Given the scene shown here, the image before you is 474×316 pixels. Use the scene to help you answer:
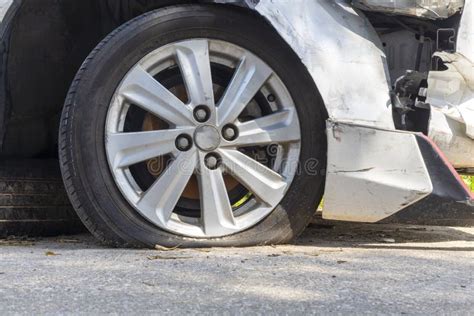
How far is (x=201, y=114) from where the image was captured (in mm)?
3100

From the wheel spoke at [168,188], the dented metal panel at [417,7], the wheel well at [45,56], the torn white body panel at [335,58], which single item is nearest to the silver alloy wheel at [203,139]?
the wheel spoke at [168,188]

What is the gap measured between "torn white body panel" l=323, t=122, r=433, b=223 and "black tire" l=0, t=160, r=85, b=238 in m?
1.43

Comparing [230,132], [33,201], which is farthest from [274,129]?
[33,201]

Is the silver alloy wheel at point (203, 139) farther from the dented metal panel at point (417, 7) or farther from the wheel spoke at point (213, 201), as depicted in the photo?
the dented metal panel at point (417, 7)

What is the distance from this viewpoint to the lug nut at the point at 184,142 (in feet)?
10.1

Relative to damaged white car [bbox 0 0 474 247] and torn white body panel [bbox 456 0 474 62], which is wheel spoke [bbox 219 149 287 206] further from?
torn white body panel [bbox 456 0 474 62]

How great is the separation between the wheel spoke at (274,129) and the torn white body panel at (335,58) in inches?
7.4

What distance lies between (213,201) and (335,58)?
0.83 meters

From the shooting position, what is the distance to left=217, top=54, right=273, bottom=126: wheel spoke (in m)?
3.12

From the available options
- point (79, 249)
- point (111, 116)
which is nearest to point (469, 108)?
point (111, 116)

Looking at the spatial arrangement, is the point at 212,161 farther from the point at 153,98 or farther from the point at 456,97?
the point at 456,97

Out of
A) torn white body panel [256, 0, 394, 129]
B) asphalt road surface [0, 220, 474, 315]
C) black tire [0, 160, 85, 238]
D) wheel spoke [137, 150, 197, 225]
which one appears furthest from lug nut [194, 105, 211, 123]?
black tire [0, 160, 85, 238]

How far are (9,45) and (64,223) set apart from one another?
0.93 meters

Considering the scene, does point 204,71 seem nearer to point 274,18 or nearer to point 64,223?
point 274,18
